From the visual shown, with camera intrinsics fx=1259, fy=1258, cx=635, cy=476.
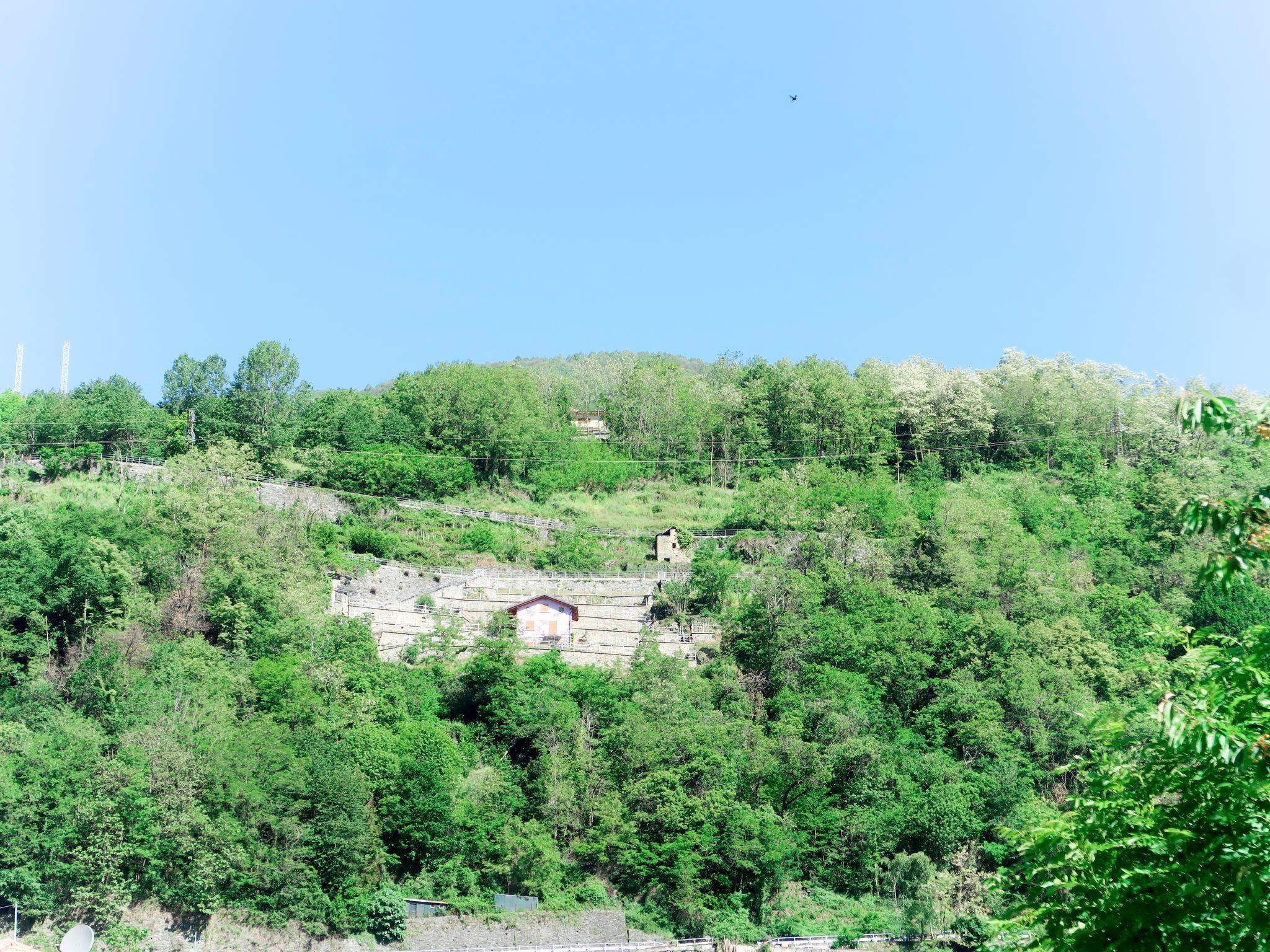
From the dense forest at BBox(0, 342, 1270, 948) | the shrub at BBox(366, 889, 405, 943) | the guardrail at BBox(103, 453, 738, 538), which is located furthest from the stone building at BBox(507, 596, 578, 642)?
the shrub at BBox(366, 889, 405, 943)

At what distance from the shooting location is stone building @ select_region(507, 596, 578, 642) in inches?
1727

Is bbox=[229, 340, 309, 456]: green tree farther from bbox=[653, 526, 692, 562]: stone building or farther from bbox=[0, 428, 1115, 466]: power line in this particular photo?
bbox=[653, 526, 692, 562]: stone building

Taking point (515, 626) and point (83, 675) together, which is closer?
point (83, 675)

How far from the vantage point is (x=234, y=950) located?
105ft

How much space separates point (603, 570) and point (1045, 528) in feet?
62.2

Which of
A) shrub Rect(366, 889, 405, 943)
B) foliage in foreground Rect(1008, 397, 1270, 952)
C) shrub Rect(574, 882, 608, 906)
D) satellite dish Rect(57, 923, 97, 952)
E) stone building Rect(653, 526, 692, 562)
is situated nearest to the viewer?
foliage in foreground Rect(1008, 397, 1270, 952)

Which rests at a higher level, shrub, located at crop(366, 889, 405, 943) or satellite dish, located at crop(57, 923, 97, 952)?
satellite dish, located at crop(57, 923, 97, 952)

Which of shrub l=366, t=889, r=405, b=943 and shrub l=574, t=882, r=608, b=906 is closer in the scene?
shrub l=366, t=889, r=405, b=943

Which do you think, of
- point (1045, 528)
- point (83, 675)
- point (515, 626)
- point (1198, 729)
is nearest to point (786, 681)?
point (515, 626)

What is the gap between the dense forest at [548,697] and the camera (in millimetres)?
33469

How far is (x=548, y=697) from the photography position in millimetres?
39156

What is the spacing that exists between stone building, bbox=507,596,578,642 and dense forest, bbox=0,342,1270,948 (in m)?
2.44

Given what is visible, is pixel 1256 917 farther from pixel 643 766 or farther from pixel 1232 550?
pixel 643 766

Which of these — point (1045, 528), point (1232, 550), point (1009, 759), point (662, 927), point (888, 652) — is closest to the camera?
point (1232, 550)
